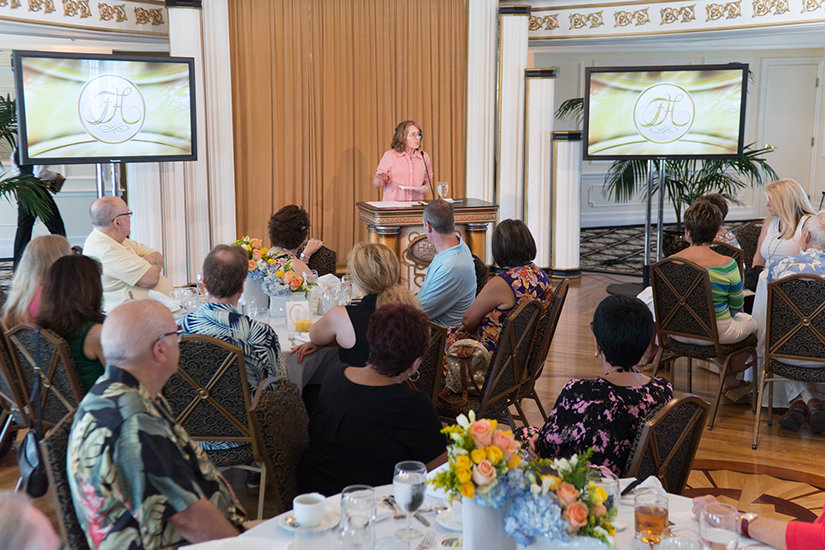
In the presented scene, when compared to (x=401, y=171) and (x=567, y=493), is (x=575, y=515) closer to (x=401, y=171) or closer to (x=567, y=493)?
(x=567, y=493)

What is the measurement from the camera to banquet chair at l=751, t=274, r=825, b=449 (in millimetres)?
4070

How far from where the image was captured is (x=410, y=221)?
22.1ft

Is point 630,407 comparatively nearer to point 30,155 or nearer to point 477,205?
point 477,205

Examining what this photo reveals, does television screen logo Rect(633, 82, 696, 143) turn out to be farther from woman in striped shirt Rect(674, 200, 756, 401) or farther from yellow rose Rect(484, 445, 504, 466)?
yellow rose Rect(484, 445, 504, 466)

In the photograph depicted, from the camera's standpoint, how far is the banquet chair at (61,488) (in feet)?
6.64

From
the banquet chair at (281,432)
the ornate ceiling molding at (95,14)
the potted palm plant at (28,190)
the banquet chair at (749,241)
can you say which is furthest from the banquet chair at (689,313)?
the ornate ceiling molding at (95,14)

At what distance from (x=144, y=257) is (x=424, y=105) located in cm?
438

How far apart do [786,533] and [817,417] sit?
2.87 meters

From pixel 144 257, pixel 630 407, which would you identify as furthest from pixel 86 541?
pixel 144 257

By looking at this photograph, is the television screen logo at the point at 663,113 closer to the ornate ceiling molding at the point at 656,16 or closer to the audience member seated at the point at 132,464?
the ornate ceiling molding at the point at 656,16

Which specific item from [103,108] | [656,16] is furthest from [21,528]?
[656,16]

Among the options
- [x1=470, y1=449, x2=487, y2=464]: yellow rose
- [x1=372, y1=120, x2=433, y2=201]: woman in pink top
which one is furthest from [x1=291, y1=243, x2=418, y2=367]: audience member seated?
[x1=372, y1=120, x2=433, y2=201]: woman in pink top

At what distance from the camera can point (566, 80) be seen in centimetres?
1166

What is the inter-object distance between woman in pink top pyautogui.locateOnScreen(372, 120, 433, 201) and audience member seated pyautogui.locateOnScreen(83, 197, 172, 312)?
321 cm
